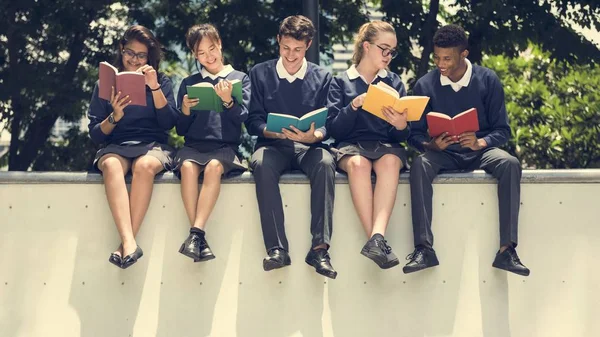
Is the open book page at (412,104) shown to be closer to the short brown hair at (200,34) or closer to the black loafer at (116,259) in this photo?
the short brown hair at (200,34)

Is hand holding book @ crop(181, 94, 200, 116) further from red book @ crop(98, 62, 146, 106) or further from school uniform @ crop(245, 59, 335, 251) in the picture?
school uniform @ crop(245, 59, 335, 251)

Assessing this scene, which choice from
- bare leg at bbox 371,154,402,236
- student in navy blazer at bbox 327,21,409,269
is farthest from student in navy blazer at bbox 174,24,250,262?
bare leg at bbox 371,154,402,236

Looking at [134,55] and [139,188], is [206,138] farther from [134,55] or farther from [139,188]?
[134,55]

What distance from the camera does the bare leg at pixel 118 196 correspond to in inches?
248

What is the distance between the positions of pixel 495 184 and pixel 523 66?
8.52 m

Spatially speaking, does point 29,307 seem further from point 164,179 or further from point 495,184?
point 495,184

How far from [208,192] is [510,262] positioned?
1.89 meters

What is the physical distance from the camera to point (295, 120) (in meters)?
6.25

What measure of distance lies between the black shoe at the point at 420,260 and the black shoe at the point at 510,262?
38 centimetres

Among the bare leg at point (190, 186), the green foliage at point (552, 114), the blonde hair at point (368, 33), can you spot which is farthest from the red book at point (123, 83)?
the green foliage at point (552, 114)

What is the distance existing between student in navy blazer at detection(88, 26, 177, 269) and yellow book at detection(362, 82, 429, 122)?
50.8 inches

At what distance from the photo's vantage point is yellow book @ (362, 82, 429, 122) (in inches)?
246

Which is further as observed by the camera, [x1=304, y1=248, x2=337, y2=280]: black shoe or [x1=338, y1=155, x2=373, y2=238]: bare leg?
[x1=338, y1=155, x2=373, y2=238]: bare leg

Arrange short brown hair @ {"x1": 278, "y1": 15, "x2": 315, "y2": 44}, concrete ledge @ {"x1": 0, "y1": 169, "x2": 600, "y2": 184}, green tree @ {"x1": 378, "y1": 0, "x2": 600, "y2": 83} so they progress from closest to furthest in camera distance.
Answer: concrete ledge @ {"x1": 0, "y1": 169, "x2": 600, "y2": 184} → short brown hair @ {"x1": 278, "y1": 15, "x2": 315, "y2": 44} → green tree @ {"x1": 378, "y1": 0, "x2": 600, "y2": 83}
